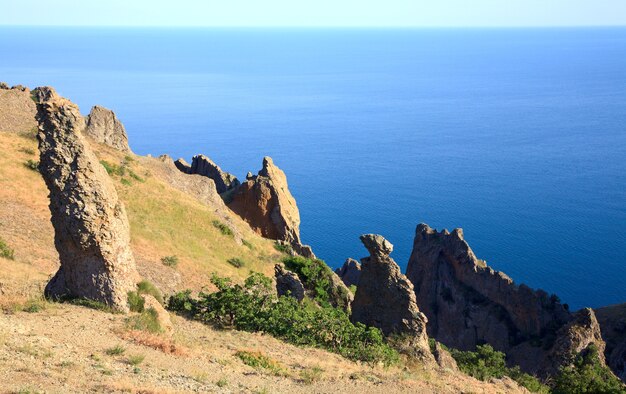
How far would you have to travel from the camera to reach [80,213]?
20953mm

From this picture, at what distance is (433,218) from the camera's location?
443 feet

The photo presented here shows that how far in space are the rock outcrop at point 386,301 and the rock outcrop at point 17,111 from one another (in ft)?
105

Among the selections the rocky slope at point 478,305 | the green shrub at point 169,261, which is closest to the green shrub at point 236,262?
the green shrub at point 169,261

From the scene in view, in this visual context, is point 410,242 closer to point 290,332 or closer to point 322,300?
A: point 322,300

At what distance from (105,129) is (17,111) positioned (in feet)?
24.7

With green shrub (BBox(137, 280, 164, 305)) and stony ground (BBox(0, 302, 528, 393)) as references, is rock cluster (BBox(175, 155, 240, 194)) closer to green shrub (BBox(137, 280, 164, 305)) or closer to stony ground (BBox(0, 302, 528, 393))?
green shrub (BBox(137, 280, 164, 305))

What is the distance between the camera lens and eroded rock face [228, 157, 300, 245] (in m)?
58.0

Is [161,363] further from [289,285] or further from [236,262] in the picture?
[236,262]

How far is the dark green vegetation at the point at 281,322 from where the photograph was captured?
2516 centimetres

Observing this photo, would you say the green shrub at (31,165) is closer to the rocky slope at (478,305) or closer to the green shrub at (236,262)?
the green shrub at (236,262)

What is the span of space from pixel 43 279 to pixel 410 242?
→ 102336 millimetres

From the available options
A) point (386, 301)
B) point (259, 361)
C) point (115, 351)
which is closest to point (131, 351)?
point (115, 351)

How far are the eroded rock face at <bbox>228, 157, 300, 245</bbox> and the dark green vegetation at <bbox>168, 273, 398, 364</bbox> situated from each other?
102 ft

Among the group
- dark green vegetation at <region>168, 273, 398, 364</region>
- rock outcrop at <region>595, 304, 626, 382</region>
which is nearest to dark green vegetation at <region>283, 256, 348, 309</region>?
dark green vegetation at <region>168, 273, 398, 364</region>
